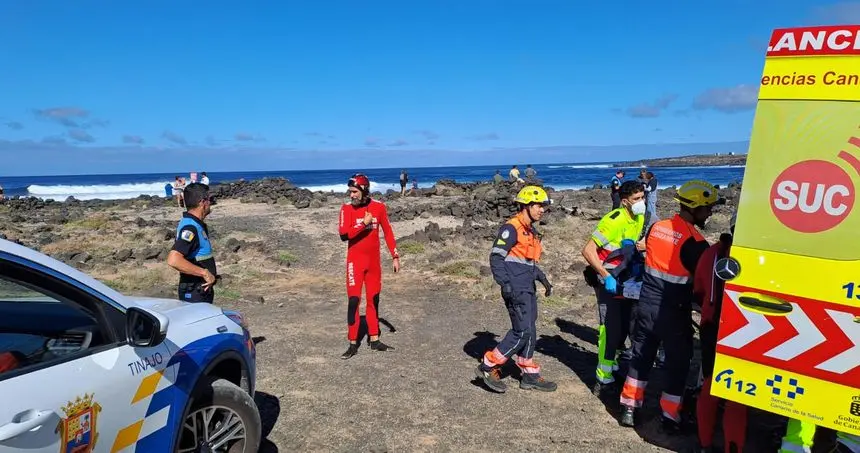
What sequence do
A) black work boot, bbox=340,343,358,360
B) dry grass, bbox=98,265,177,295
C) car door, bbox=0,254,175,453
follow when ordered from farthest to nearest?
dry grass, bbox=98,265,177,295 < black work boot, bbox=340,343,358,360 < car door, bbox=0,254,175,453

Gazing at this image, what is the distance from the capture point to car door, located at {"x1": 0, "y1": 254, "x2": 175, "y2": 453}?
2.00 metres

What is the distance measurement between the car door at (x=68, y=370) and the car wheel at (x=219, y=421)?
33cm

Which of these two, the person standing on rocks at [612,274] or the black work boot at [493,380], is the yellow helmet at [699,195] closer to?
the person standing on rocks at [612,274]

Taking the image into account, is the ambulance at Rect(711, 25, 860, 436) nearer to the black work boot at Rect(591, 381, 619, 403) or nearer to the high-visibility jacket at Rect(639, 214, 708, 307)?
the high-visibility jacket at Rect(639, 214, 708, 307)

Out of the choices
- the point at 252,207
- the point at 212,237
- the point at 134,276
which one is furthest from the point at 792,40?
the point at 252,207

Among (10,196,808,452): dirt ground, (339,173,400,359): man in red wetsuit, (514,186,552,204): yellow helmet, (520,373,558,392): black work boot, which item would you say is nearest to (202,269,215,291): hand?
(10,196,808,452): dirt ground

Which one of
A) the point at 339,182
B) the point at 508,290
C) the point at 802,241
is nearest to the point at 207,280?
the point at 508,290

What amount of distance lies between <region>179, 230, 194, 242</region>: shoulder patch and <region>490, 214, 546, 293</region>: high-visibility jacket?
2.62 meters

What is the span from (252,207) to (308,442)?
24694 mm

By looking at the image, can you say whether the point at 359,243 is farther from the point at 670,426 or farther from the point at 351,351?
the point at 670,426

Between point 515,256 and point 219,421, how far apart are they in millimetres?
2796

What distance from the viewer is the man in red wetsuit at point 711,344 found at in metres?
3.58

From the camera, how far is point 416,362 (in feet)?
20.3

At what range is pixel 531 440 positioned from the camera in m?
4.29
